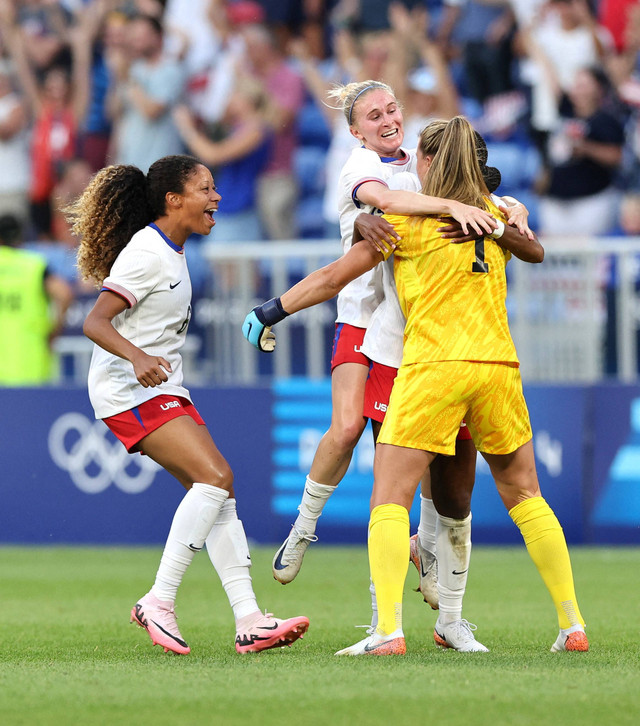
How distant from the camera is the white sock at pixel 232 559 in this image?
5.59 metres

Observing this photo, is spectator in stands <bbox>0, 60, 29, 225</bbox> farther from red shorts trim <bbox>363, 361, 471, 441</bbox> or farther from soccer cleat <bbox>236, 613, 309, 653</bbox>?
soccer cleat <bbox>236, 613, 309, 653</bbox>

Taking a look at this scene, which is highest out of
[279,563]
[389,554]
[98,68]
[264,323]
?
[98,68]

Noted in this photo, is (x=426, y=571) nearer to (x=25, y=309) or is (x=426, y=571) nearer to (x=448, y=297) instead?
(x=448, y=297)

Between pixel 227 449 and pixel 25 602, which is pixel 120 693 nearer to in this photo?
pixel 25 602

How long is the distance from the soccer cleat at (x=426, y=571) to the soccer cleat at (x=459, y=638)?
14.8 inches

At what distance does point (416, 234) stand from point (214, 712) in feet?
6.68

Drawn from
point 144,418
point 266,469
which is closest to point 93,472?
point 266,469

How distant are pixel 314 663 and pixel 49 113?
1116 centimetres

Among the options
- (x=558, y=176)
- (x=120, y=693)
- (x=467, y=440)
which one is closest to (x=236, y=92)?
(x=558, y=176)

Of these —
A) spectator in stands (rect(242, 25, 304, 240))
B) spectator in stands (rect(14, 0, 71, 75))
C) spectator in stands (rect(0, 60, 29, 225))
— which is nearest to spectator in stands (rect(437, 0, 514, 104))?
spectator in stands (rect(242, 25, 304, 240))

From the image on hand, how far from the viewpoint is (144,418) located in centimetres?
555

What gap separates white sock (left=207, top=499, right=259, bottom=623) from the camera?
18.3 feet

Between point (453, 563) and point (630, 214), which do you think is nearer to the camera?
point (453, 563)

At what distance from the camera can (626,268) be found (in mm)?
10688
